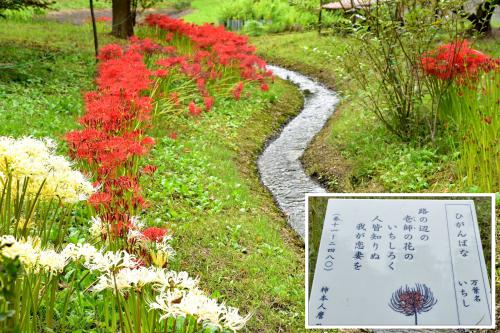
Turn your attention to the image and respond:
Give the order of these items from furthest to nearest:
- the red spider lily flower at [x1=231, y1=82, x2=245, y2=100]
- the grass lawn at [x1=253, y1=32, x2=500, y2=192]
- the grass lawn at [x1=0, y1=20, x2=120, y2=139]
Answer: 1. the red spider lily flower at [x1=231, y1=82, x2=245, y2=100]
2. the grass lawn at [x1=0, y1=20, x2=120, y2=139]
3. the grass lawn at [x1=253, y1=32, x2=500, y2=192]

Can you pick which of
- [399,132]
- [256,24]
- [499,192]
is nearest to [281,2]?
[256,24]

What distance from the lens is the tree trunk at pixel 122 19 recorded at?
17.2 meters

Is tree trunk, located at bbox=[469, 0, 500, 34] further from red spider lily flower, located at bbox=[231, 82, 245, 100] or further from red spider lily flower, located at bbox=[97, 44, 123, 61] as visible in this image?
red spider lily flower, located at bbox=[97, 44, 123, 61]

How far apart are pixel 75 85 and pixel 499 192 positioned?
7732 millimetres

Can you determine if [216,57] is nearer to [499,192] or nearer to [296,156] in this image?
[296,156]

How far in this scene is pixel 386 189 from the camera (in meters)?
8.33

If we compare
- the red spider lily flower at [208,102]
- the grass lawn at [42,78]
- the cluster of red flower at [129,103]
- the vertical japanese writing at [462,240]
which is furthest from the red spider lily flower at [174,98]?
the vertical japanese writing at [462,240]

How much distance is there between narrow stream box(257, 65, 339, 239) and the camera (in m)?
8.58

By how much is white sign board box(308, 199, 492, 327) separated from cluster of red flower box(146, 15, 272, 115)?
747cm

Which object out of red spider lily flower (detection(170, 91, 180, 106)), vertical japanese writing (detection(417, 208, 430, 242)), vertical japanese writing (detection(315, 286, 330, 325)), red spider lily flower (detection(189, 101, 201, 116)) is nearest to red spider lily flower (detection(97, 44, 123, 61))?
red spider lily flower (detection(170, 91, 180, 106))

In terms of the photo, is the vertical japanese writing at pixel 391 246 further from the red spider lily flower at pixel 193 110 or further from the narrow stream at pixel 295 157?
the red spider lily flower at pixel 193 110

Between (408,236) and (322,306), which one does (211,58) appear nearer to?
(408,236)

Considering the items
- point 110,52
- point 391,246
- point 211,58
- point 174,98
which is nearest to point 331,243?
point 391,246

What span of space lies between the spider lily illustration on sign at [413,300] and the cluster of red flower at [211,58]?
7.85m
